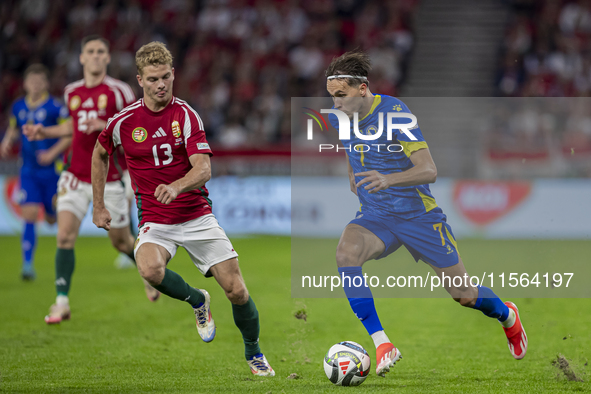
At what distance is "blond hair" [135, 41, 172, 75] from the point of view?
15.5ft

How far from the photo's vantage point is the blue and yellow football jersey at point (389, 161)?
15.9 ft

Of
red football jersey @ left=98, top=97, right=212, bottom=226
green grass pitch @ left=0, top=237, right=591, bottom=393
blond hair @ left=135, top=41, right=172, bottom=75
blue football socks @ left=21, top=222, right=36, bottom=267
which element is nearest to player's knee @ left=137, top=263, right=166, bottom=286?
red football jersey @ left=98, top=97, right=212, bottom=226

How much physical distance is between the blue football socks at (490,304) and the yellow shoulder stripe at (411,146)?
1.05 meters

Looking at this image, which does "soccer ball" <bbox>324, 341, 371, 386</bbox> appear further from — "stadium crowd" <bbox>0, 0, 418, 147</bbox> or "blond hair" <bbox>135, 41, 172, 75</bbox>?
Result: "stadium crowd" <bbox>0, 0, 418, 147</bbox>

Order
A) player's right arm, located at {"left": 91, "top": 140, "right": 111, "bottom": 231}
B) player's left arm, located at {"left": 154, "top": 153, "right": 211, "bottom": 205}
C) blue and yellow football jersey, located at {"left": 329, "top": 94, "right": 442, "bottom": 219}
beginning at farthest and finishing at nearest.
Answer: player's right arm, located at {"left": 91, "top": 140, "right": 111, "bottom": 231} < blue and yellow football jersey, located at {"left": 329, "top": 94, "right": 442, "bottom": 219} < player's left arm, located at {"left": 154, "top": 153, "right": 211, "bottom": 205}

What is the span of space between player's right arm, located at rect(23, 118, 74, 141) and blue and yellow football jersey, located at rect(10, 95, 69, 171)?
218cm

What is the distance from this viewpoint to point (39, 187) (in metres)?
9.35

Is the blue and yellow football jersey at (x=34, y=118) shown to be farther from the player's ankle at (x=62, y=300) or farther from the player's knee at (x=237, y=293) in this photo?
the player's knee at (x=237, y=293)

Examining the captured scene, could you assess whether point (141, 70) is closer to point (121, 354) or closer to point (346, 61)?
point (346, 61)

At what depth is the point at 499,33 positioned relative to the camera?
18.7 m

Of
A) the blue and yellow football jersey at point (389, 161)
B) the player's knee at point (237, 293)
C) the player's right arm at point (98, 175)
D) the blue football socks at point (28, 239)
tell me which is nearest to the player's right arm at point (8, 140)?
the blue football socks at point (28, 239)

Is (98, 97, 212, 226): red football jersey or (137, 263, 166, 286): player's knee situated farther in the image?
(98, 97, 212, 226): red football jersey

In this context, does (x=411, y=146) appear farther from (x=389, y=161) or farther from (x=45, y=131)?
(x=45, y=131)

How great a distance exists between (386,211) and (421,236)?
293 millimetres
